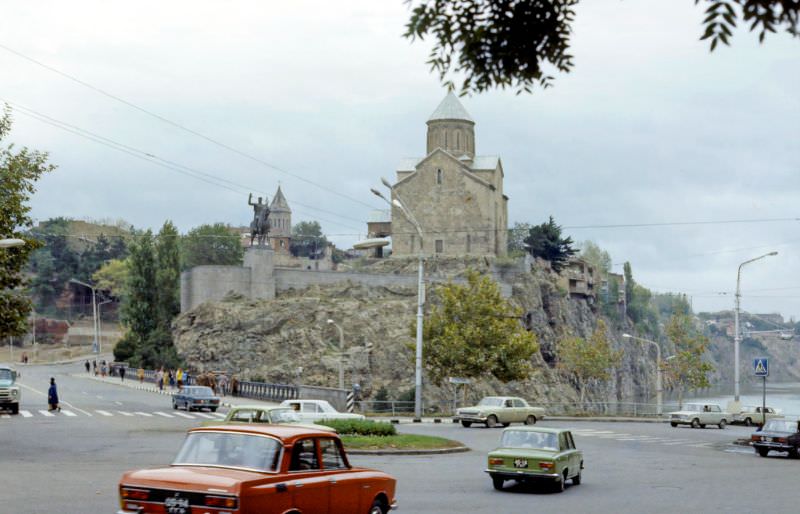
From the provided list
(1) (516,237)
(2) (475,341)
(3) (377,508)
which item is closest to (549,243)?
(1) (516,237)

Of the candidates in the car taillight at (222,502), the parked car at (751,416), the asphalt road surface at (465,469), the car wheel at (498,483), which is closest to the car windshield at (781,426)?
the asphalt road surface at (465,469)

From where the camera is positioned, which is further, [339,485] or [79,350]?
[79,350]

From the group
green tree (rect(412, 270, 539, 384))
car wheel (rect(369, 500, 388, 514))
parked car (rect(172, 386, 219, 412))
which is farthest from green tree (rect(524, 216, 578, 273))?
car wheel (rect(369, 500, 388, 514))

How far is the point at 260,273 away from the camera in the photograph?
296ft

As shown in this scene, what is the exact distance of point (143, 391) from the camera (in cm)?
6831

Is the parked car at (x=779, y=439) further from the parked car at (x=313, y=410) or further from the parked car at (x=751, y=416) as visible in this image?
the parked car at (x=751, y=416)

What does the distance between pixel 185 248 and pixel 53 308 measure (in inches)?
1097

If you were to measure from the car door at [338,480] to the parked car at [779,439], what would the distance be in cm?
2330

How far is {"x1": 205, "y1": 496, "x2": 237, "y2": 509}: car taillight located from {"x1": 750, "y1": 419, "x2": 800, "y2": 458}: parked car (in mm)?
25958

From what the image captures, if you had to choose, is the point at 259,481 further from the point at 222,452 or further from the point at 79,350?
the point at 79,350

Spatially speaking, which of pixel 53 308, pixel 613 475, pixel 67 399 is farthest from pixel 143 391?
pixel 53 308

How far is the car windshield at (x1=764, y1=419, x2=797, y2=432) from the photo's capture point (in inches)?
1304

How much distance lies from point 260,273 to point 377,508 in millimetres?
77708

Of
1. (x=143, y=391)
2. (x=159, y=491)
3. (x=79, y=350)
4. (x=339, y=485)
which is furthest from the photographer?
(x=79, y=350)
